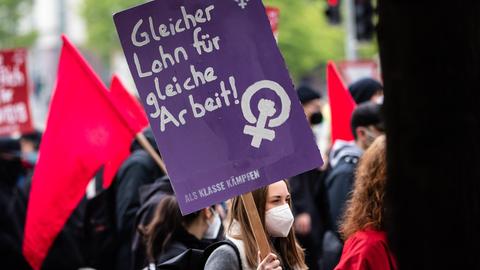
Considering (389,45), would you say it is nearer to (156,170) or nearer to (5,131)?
(156,170)

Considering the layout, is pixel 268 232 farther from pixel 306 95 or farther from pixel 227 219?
pixel 306 95

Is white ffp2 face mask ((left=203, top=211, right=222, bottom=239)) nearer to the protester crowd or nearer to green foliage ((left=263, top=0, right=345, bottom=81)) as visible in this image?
the protester crowd

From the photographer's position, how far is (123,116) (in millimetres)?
7000

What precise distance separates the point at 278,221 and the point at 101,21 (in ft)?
163

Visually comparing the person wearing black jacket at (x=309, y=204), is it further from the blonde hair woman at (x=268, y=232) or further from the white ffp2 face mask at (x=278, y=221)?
the white ffp2 face mask at (x=278, y=221)

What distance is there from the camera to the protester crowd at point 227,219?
4.29 m

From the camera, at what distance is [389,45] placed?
8.92 ft

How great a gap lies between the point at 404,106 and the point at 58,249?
6027mm

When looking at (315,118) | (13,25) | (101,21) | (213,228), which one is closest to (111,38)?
(101,21)

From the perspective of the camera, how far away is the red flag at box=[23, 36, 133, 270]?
658 cm

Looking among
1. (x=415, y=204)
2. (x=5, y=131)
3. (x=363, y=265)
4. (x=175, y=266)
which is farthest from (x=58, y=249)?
(x=415, y=204)

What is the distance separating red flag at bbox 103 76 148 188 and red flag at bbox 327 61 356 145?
1.49 m

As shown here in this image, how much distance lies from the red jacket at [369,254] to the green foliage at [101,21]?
47960mm

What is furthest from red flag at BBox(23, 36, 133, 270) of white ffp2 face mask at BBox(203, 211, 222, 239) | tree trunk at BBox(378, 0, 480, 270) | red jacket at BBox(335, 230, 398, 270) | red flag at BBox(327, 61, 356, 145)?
tree trunk at BBox(378, 0, 480, 270)
